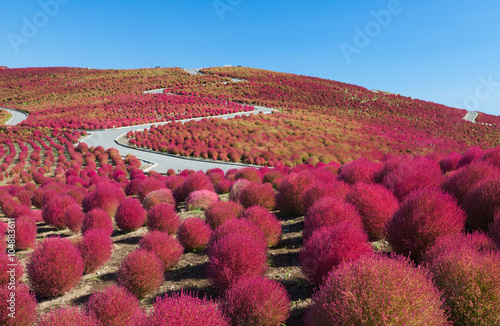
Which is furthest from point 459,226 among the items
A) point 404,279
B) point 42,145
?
point 42,145

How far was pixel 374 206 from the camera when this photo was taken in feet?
16.3

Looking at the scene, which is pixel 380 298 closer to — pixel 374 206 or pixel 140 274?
pixel 374 206

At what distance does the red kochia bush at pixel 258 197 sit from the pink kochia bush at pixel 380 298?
5.17 m

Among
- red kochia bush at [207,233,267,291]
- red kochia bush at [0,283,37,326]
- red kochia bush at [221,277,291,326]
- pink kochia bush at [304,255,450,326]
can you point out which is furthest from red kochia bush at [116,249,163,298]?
pink kochia bush at [304,255,450,326]

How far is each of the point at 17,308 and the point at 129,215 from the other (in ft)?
12.9

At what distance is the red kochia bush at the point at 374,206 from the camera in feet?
16.2

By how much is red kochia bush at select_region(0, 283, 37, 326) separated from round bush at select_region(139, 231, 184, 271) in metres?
1.74

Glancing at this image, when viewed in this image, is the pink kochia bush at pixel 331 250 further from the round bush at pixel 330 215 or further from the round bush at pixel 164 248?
the round bush at pixel 164 248

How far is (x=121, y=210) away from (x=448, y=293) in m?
7.27

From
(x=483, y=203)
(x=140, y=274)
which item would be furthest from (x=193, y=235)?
(x=483, y=203)

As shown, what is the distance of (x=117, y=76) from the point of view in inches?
2672

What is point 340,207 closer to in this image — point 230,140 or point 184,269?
point 184,269

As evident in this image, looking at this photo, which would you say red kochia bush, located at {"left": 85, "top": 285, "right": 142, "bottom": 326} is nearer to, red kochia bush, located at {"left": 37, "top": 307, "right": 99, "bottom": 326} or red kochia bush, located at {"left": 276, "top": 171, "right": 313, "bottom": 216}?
red kochia bush, located at {"left": 37, "top": 307, "right": 99, "bottom": 326}

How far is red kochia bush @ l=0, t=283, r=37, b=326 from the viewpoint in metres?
3.85
